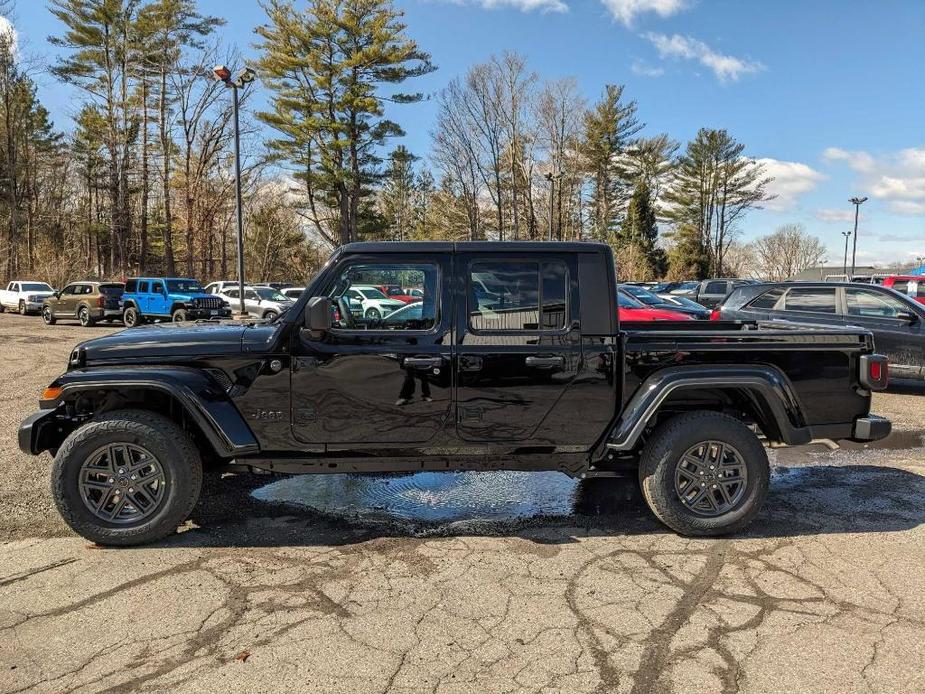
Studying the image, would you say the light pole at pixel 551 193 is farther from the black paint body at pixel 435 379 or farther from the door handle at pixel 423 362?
the door handle at pixel 423 362

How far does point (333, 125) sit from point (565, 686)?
36.9m

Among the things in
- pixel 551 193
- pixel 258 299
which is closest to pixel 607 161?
pixel 551 193

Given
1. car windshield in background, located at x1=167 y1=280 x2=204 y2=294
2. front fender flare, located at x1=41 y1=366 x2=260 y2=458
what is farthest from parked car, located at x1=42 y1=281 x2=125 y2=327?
front fender flare, located at x1=41 y1=366 x2=260 y2=458

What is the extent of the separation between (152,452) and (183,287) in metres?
19.1

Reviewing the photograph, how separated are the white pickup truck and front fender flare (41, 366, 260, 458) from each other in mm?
27739

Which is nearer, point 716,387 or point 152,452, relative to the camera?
point 152,452

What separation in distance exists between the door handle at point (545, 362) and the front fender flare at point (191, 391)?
1863 millimetres

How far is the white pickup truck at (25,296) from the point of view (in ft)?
86.5

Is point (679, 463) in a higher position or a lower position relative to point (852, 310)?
lower

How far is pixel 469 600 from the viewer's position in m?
3.26

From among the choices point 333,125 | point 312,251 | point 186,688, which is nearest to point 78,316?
point 333,125

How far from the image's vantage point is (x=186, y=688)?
8.34 feet

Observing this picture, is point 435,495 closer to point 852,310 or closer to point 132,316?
point 852,310

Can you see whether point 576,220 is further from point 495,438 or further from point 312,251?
point 495,438
